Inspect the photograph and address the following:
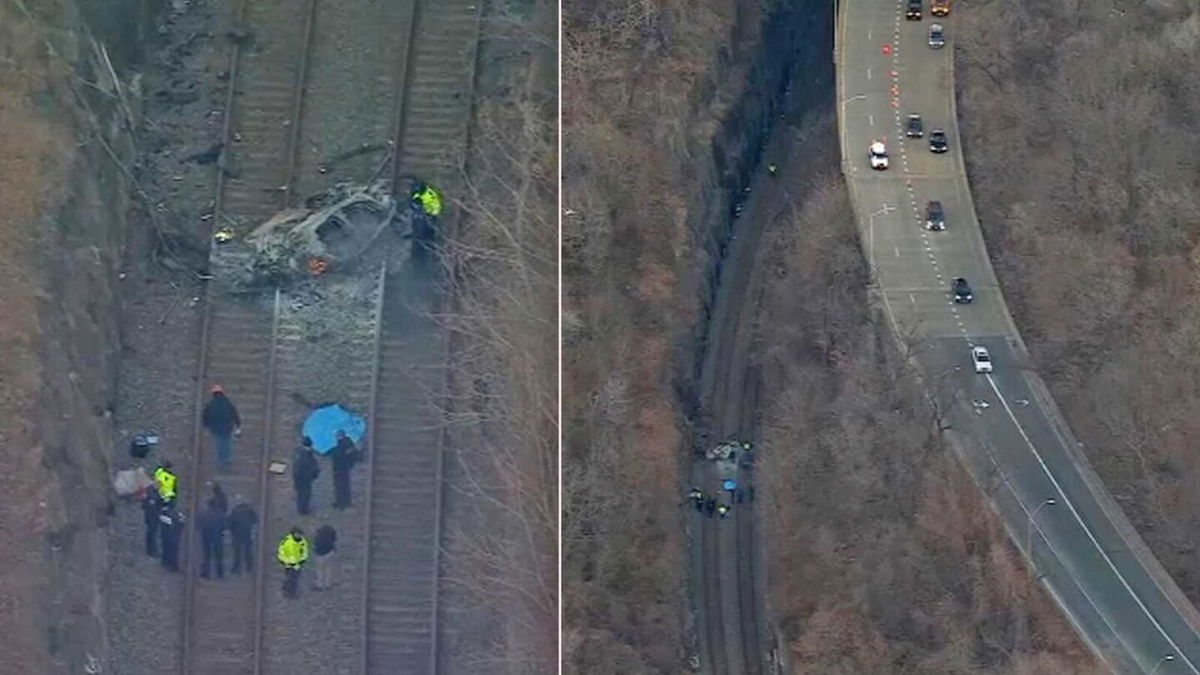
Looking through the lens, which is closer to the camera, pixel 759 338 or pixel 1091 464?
pixel 1091 464

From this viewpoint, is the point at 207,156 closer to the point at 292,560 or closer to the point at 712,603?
the point at 292,560

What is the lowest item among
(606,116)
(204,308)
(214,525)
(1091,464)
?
(214,525)

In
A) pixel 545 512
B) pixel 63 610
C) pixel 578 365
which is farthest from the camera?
pixel 578 365

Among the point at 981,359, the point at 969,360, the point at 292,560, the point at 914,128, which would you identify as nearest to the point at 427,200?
the point at 292,560

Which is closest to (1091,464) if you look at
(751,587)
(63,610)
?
(751,587)

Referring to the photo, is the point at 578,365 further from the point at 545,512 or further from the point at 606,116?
the point at 606,116

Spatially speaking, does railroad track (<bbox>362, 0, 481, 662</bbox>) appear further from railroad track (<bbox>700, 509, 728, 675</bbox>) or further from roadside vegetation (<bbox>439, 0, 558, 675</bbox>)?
railroad track (<bbox>700, 509, 728, 675</bbox>)

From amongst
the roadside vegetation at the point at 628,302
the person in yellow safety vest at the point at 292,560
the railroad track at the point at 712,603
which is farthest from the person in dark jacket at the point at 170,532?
the railroad track at the point at 712,603
